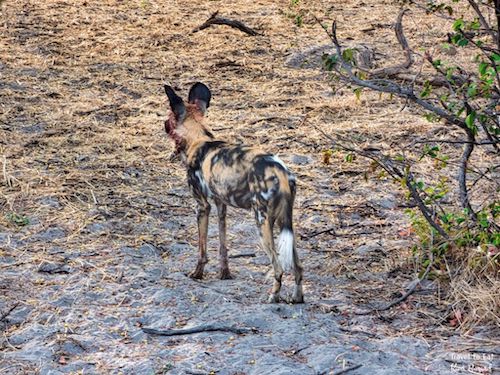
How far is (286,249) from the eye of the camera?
434 centimetres

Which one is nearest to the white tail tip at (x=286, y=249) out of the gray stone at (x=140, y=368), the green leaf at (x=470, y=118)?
the gray stone at (x=140, y=368)

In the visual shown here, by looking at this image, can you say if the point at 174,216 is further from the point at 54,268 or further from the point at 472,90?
the point at 472,90

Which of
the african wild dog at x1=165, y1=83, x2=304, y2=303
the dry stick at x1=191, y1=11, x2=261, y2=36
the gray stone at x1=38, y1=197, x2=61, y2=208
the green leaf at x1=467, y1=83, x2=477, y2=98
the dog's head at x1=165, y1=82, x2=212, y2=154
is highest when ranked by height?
the dry stick at x1=191, y1=11, x2=261, y2=36

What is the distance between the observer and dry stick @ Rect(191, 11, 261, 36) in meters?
9.98

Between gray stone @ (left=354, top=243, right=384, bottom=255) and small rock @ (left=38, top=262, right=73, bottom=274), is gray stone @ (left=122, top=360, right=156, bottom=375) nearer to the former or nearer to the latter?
small rock @ (left=38, top=262, right=73, bottom=274)

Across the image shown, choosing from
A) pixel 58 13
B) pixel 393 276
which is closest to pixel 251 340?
pixel 393 276

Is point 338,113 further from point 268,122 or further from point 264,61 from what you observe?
point 264,61

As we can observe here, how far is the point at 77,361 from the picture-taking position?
12.7ft

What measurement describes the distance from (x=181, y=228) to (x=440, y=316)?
2054 mm

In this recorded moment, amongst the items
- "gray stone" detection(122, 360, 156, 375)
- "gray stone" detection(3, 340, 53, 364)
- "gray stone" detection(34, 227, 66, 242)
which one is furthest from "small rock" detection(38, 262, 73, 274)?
"gray stone" detection(122, 360, 156, 375)

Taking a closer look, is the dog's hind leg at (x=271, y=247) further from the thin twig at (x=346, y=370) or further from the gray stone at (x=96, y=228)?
the gray stone at (x=96, y=228)

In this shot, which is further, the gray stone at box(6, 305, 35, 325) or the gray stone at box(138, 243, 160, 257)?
the gray stone at box(138, 243, 160, 257)

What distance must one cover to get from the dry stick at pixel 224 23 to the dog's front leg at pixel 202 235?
5.30m

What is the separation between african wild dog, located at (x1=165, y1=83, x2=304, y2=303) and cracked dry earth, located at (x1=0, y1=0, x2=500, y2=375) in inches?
9.3
